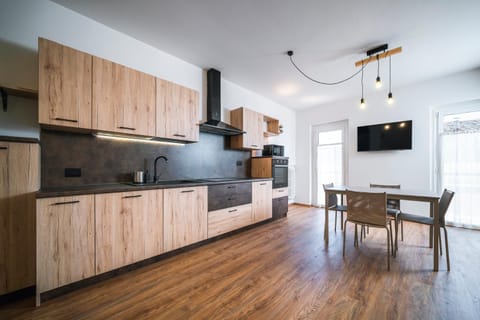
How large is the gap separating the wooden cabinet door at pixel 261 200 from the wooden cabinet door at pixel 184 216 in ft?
3.55

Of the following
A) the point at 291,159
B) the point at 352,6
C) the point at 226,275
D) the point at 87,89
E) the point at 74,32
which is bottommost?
the point at 226,275

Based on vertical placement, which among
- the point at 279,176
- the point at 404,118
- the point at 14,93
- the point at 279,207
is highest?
the point at 404,118

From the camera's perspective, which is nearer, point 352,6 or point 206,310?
point 206,310

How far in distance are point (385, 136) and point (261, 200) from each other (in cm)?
314

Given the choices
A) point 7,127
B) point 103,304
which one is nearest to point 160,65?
point 7,127

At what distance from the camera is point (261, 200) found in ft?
11.4

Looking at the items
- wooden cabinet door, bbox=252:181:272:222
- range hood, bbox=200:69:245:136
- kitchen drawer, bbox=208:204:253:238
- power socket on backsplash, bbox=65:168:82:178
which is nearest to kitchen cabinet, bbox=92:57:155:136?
power socket on backsplash, bbox=65:168:82:178

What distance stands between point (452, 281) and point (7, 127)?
444 cm

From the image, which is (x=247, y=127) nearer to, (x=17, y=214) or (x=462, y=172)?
(x=17, y=214)

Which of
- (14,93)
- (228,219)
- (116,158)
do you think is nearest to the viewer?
(14,93)

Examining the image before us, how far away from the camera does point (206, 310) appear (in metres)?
1.41

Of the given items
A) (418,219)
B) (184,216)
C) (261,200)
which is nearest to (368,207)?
(418,219)

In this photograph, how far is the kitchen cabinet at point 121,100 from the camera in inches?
74.6

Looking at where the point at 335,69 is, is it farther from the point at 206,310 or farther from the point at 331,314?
the point at 206,310
